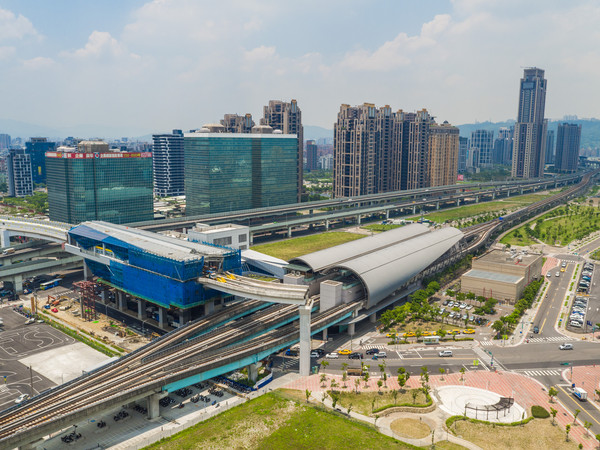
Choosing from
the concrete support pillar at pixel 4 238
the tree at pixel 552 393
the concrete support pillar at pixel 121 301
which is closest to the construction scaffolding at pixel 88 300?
the concrete support pillar at pixel 121 301

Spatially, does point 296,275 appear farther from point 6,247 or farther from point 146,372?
point 6,247

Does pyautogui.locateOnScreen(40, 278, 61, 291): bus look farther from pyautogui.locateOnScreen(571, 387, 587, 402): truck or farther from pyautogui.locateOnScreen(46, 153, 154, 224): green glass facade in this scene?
pyautogui.locateOnScreen(571, 387, 587, 402): truck

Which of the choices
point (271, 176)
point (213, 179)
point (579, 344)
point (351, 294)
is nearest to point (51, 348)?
point (351, 294)

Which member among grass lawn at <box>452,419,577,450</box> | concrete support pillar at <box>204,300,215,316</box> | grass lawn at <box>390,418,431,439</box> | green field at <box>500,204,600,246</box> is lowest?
grass lawn at <box>390,418,431,439</box>

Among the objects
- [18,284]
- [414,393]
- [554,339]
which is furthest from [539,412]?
[18,284]

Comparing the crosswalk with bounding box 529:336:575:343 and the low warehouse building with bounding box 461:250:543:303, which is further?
the low warehouse building with bounding box 461:250:543:303

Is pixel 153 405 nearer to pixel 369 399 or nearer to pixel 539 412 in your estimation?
pixel 369 399

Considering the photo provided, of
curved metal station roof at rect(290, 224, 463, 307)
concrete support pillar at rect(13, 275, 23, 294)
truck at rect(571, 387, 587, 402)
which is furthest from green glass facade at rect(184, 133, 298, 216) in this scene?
truck at rect(571, 387, 587, 402)

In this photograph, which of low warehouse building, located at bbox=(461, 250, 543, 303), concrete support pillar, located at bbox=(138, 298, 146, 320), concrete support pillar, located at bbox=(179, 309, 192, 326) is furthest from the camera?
low warehouse building, located at bbox=(461, 250, 543, 303)
